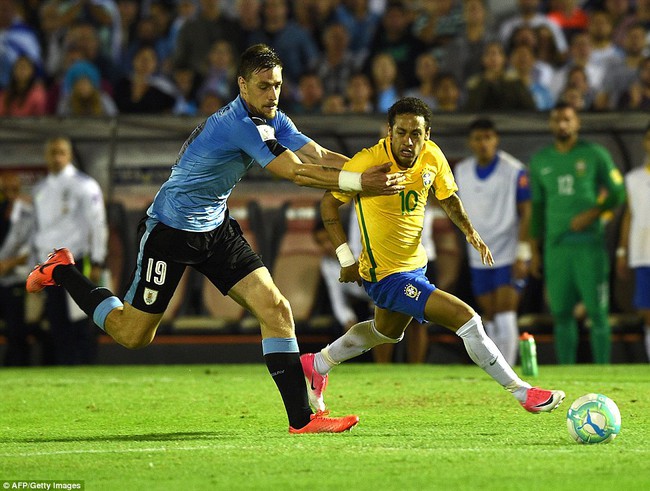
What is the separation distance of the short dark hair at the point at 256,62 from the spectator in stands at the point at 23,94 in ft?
31.1

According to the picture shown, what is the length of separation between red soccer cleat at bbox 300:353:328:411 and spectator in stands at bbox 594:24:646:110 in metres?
7.77

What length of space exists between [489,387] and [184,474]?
4879mm

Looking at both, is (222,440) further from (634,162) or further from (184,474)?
(634,162)

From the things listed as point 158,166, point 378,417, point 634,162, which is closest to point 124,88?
point 158,166

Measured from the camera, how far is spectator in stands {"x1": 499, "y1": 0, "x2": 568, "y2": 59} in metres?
16.8

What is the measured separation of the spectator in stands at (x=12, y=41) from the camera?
18.1m

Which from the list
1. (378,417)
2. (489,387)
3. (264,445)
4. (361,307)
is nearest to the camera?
(264,445)

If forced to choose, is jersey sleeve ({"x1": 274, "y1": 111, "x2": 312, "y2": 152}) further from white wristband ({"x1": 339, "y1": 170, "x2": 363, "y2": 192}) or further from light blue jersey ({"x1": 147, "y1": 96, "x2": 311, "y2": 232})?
white wristband ({"x1": 339, "y1": 170, "x2": 363, "y2": 192})

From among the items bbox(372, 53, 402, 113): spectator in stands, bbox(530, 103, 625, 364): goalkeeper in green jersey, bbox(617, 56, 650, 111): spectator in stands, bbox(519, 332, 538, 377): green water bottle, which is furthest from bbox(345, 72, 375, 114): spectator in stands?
bbox(519, 332, 538, 377): green water bottle

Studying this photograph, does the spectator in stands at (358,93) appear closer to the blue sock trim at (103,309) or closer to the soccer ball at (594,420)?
the blue sock trim at (103,309)

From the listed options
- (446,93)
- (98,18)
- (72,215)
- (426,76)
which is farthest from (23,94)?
(446,93)

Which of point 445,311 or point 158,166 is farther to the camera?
point 158,166

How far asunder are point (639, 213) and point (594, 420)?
6.91m

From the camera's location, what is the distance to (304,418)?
805 centimetres
